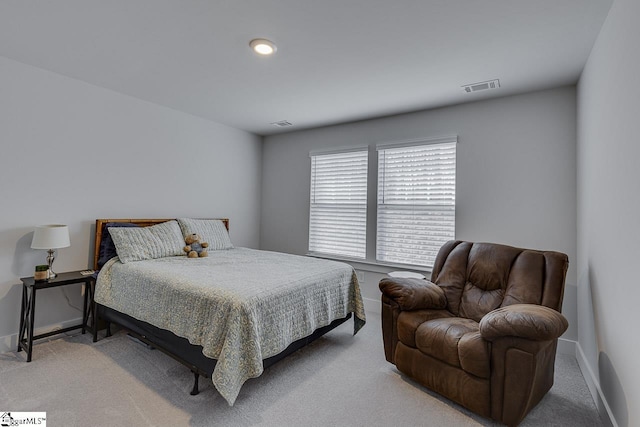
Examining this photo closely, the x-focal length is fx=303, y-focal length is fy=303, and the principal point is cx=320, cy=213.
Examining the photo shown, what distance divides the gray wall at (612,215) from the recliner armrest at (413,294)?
1.01m

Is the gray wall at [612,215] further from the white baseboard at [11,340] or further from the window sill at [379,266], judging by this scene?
the white baseboard at [11,340]

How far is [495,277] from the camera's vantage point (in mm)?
2400

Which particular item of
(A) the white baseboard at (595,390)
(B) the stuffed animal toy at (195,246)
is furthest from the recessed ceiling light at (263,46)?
(A) the white baseboard at (595,390)

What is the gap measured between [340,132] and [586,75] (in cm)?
258

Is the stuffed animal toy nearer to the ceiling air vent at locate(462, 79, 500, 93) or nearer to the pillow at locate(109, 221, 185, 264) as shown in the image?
the pillow at locate(109, 221, 185, 264)

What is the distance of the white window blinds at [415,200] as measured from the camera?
3.41 meters

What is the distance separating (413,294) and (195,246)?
2.39 metres

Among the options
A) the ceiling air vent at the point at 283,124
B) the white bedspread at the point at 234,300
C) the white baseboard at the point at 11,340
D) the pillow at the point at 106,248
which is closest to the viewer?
the white bedspread at the point at 234,300

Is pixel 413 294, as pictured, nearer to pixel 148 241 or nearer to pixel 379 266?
pixel 379 266

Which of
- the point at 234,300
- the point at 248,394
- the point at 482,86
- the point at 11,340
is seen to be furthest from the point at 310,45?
the point at 11,340

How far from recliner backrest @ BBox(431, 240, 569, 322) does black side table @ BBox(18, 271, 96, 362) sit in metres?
3.22

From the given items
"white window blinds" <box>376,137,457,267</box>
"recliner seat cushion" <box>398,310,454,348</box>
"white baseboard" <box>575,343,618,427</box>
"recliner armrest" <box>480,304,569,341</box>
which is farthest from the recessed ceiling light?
"white baseboard" <box>575,343,618,427</box>

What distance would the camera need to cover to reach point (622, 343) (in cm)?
159

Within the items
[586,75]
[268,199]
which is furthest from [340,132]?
[586,75]
